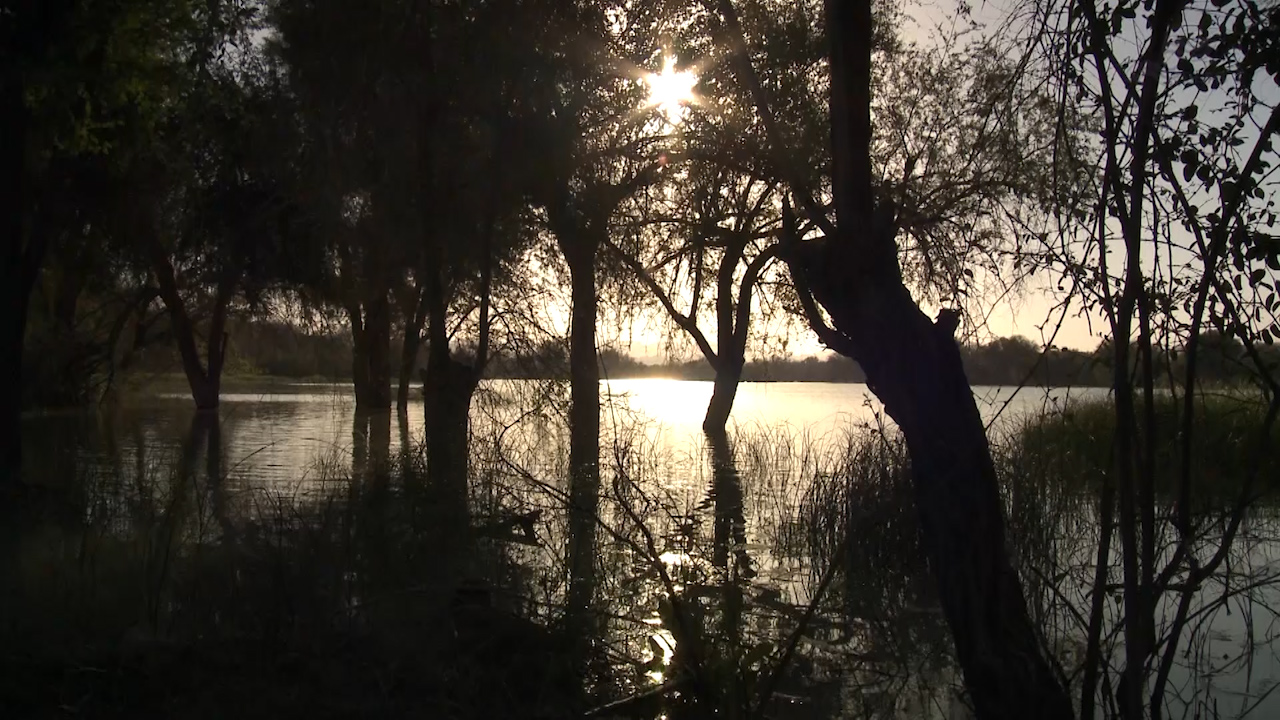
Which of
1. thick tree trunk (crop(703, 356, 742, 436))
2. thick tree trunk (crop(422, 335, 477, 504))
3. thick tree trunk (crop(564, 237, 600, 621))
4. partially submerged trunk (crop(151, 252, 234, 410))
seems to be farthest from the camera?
partially submerged trunk (crop(151, 252, 234, 410))

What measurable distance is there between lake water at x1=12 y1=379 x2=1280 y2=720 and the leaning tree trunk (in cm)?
23

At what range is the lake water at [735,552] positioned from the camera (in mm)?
4590

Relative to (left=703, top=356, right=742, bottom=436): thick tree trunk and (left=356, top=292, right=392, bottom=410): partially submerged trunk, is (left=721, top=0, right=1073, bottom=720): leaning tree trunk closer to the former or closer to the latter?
(left=703, top=356, right=742, bottom=436): thick tree trunk

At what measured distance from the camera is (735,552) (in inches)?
293

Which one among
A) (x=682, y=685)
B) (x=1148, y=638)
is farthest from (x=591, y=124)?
(x=1148, y=638)

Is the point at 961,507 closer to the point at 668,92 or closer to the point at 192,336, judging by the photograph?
the point at 668,92

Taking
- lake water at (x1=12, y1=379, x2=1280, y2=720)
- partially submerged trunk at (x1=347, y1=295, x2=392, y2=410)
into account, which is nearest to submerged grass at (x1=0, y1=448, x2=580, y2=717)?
lake water at (x1=12, y1=379, x2=1280, y2=720)

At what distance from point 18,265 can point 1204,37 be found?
25.8ft

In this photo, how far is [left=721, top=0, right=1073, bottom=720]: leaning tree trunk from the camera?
3461 millimetres

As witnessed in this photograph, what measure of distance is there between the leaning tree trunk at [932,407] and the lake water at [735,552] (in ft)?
0.76

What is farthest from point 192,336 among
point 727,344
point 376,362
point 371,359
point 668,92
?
point 668,92

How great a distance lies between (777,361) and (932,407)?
56.3 feet

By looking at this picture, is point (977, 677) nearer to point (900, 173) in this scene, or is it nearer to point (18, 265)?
point (18, 265)

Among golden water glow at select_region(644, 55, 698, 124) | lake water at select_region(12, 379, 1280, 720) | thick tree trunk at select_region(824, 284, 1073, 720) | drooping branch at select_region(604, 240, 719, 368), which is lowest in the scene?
lake water at select_region(12, 379, 1280, 720)
